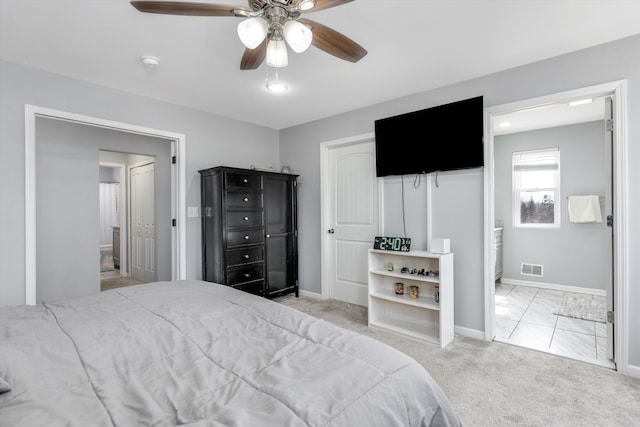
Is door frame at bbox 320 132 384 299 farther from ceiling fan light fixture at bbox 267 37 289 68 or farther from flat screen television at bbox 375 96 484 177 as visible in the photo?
ceiling fan light fixture at bbox 267 37 289 68

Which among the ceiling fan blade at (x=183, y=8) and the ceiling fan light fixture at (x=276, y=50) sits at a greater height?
the ceiling fan blade at (x=183, y=8)

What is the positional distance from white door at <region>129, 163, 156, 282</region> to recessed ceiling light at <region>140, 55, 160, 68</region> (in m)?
2.78

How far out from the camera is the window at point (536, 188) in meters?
4.75

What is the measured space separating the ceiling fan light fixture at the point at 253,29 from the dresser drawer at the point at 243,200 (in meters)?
2.22

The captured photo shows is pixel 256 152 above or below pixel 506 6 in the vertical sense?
below

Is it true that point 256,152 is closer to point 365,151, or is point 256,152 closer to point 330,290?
point 365,151

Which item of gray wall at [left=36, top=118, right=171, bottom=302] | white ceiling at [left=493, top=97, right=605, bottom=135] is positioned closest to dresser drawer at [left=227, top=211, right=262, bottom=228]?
gray wall at [left=36, top=118, right=171, bottom=302]

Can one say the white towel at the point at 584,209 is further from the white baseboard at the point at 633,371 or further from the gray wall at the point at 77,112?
the gray wall at the point at 77,112

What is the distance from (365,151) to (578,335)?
2.85 metres

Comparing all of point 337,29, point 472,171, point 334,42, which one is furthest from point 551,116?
point 334,42

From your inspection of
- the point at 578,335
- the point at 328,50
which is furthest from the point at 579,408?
the point at 328,50

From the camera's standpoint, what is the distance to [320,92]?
10.8ft

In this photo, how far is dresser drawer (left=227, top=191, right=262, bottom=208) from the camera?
11.7ft

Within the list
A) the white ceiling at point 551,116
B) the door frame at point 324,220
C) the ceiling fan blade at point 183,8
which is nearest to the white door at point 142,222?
the door frame at point 324,220
